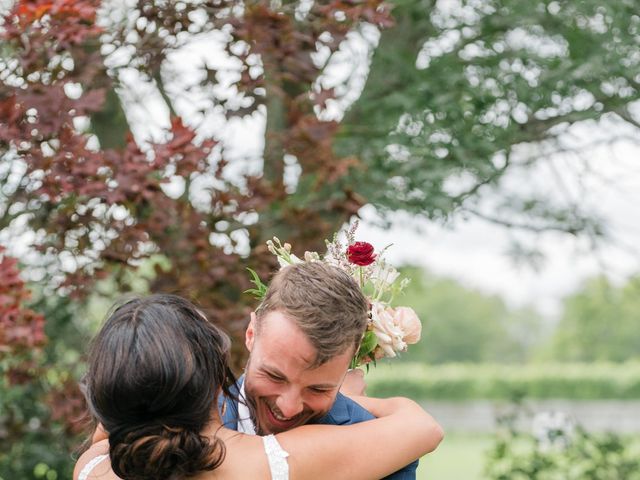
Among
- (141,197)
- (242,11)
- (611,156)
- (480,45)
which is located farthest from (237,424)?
(611,156)

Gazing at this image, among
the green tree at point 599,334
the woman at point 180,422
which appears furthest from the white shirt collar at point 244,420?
the green tree at point 599,334

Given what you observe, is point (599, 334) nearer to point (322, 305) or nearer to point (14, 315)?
point (14, 315)

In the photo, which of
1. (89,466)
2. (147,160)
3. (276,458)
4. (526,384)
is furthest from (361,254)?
(526,384)

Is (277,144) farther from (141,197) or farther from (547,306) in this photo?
(547,306)

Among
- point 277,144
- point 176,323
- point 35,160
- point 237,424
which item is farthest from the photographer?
point 277,144

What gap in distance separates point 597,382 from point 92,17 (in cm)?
3027

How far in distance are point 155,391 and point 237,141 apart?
3815 millimetres

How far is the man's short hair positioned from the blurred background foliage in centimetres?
160

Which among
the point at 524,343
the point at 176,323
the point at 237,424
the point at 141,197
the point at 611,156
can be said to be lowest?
the point at 524,343

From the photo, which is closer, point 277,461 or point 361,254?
point 277,461

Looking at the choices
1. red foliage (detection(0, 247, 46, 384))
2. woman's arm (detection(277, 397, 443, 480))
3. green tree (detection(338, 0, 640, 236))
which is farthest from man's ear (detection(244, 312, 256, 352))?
green tree (detection(338, 0, 640, 236))

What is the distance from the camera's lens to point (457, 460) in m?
22.5

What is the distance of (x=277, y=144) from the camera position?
5.18m

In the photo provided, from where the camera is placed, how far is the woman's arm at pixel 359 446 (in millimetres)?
2428
